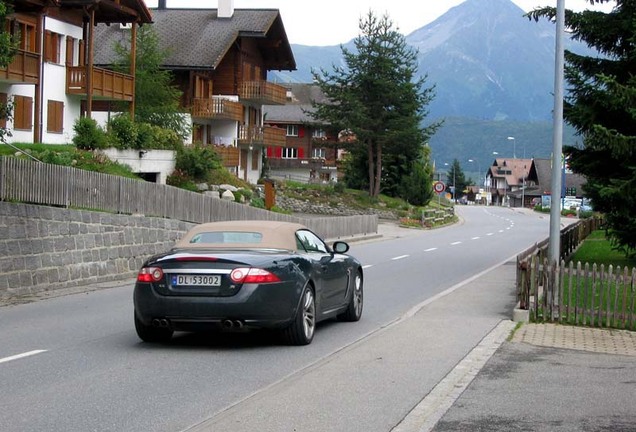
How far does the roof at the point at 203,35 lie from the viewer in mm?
59844

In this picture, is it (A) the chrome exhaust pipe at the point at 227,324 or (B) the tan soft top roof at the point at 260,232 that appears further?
(B) the tan soft top roof at the point at 260,232

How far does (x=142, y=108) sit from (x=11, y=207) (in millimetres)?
31767

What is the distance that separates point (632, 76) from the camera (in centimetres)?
2155

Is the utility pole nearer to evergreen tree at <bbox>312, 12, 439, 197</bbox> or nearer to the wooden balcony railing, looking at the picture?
the wooden balcony railing

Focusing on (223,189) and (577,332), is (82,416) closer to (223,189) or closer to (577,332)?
(577,332)

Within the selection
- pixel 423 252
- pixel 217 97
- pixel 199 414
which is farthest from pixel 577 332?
pixel 217 97

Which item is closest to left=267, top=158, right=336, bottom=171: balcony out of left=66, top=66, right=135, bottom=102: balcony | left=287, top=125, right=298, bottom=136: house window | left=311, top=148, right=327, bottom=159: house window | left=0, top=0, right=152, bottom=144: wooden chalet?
left=311, top=148, right=327, bottom=159: house window

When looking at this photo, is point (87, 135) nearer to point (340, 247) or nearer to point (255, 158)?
point (340, 247)

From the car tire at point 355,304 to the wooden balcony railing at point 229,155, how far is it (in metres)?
41.1

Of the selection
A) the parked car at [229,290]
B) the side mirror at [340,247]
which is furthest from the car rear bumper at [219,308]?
the side mirror at [340,247]

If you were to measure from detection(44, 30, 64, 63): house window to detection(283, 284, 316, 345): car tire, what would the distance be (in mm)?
32490

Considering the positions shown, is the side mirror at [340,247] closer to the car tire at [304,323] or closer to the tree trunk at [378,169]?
the car tire at [304,323]

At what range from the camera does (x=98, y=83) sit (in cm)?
4297

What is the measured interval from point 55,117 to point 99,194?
68.5 ft
